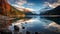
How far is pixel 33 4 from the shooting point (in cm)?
184

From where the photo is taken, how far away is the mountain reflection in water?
1784 mm

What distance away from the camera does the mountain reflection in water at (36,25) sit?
5.85 ft

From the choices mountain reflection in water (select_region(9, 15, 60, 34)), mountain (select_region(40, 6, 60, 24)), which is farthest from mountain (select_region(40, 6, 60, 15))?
mountain reflection in water (select_region(9, 15, 60, 34))

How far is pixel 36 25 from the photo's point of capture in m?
1.80

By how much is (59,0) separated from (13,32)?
82 centimetres

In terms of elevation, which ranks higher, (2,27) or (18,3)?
(18,3)

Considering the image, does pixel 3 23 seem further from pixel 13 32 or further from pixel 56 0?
pixel 56 0

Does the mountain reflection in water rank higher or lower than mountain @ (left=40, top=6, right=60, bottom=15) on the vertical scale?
lower

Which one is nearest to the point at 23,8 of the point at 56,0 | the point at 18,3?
the point at 18,3

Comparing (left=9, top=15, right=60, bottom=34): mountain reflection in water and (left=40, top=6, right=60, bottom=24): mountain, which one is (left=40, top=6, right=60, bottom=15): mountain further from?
(left=9, top=15, right=60, bottom=34): mountain reflection in water

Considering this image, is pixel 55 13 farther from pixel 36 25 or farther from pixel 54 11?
pixel 36 25

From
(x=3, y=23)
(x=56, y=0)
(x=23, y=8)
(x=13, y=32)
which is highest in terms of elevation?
(x=56, y=0)

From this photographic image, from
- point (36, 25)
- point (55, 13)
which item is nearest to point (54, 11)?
point (55, 13)

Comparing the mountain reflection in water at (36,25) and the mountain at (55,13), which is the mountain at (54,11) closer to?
the mountain at (55,13)
